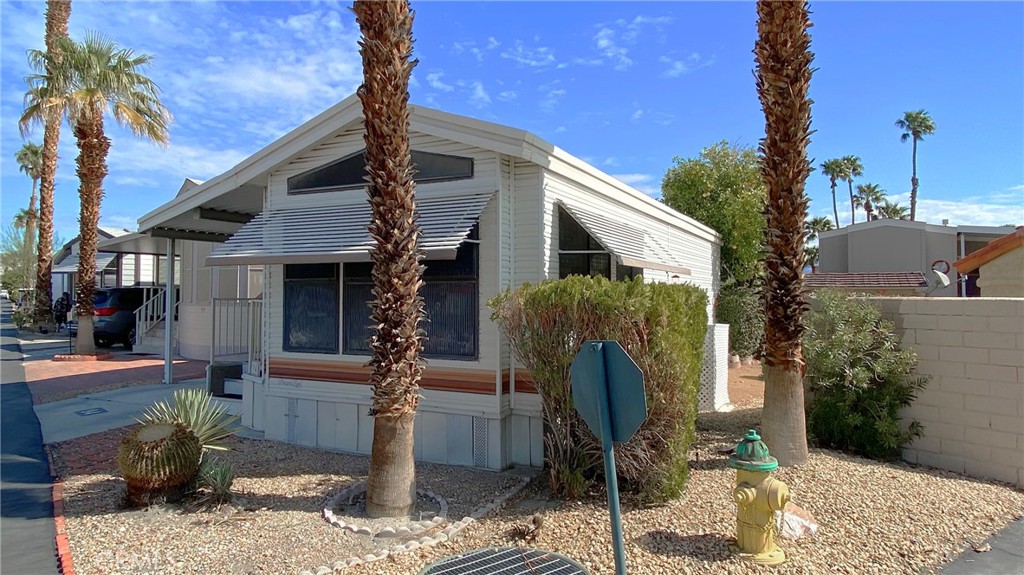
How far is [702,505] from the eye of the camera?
5.01 metres

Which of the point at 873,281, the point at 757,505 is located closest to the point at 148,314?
the point at 757,505

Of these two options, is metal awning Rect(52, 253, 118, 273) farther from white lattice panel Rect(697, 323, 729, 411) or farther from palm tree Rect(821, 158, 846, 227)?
palm tree Rect(821, 158, 846, 227)

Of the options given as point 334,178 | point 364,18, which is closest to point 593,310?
point 364,18

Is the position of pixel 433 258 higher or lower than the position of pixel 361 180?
lower

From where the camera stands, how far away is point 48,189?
21578 mm

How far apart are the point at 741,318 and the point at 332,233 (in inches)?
491

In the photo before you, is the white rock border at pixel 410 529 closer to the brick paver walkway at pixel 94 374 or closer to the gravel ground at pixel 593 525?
the gravel ground at pixel 593 525

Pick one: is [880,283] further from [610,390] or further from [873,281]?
[610,390]

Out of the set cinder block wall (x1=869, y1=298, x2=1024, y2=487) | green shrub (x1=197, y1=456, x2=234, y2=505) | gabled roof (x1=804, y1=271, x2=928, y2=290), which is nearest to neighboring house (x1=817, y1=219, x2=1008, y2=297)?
gabled roof (x1=804, y1=271, x2=928, y2=290)

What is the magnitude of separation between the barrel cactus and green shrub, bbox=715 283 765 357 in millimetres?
13665

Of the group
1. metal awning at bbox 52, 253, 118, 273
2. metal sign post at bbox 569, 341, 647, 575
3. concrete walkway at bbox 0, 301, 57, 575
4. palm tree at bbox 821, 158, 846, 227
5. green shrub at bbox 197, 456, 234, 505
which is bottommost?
concrete walkway at bbox 0, 301, 57, 575

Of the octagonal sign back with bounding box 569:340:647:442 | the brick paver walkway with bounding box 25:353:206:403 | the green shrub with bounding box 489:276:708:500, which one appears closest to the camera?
the octagonal sign back with bounding box 569:340:647:442

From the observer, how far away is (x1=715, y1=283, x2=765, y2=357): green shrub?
1602 centimetres

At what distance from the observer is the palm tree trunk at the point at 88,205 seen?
15.9 meters
